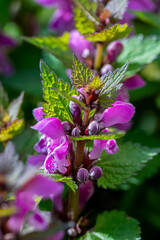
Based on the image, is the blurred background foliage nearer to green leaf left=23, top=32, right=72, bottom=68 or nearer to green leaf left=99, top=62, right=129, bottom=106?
green leaf left=23, top=32, right=72, bottom=68

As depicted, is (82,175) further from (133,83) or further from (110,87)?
(133,83)

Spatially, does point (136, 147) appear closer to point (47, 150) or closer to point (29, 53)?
point (47, 150)

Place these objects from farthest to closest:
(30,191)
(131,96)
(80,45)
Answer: (131,96)
(80,45)
(30,191)

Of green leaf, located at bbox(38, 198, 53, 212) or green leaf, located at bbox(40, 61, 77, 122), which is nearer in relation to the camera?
green leaf, located at bbox(40, 61, 77, 122)

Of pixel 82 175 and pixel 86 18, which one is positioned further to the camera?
pixel 86 18

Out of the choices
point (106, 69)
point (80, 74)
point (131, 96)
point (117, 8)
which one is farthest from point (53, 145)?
point (131, 96)

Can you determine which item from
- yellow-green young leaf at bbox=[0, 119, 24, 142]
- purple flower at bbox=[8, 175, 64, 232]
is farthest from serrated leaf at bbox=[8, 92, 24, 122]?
purple flower at bbox=[8, 175, 64, 232]

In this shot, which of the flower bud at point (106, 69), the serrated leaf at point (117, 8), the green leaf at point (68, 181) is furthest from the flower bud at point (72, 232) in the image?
the serrated leaf at point (117, 8)
